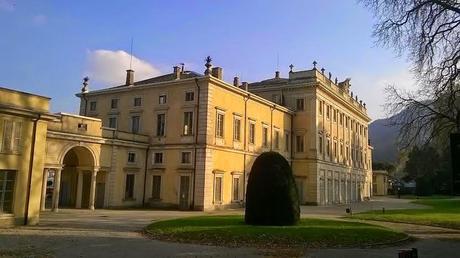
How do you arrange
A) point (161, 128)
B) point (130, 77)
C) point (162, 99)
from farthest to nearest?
point (130, 77) → point (162, 99) → point (161, 128)

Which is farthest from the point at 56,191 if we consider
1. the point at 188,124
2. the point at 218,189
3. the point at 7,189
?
the point at 218,189

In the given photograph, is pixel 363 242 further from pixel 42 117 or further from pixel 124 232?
pixel 42 117

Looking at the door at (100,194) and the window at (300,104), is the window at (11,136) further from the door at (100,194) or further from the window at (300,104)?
the window at (300,104)

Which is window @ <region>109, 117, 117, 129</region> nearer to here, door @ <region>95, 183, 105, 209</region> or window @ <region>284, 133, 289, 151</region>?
door @ <region>95, 183, 105, 209</region>

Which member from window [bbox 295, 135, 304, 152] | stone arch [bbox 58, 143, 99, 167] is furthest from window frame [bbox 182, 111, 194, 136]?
window [bbox 295, 135, 304, 152]

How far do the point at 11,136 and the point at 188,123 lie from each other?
1932cm

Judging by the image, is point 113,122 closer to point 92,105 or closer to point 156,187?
point 92,105

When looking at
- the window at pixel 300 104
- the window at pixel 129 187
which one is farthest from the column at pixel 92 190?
the window at pixel 300 104

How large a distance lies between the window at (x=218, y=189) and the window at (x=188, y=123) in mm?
4631

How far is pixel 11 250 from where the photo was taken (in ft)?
44.1

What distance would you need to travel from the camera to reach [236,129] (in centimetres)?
4147

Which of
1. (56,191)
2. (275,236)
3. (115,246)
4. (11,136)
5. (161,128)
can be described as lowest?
(115,246)

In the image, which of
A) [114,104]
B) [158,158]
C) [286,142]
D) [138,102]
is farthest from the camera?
[286,142]

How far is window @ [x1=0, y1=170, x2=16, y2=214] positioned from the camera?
770 inches
